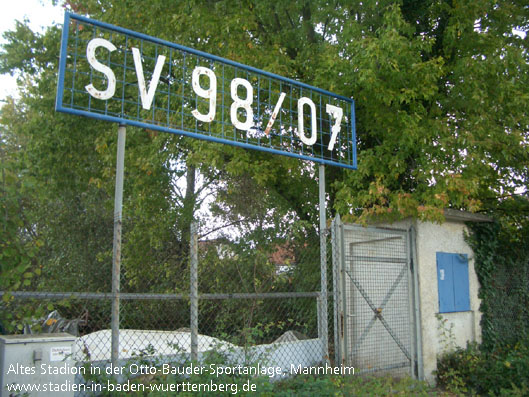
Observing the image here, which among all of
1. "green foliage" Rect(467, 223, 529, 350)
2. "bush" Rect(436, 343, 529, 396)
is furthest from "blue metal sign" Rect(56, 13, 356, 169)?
"bush" Rect(436, 343, 529, 396)

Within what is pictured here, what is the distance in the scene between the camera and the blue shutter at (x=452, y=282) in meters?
7.47

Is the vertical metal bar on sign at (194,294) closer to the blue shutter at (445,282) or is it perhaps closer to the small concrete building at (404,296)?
the small concrete building at (404,296)

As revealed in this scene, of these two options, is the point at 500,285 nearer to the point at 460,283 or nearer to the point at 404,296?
the point at 460,283

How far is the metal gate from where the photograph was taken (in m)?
6.70

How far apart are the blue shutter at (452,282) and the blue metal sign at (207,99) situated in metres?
2.26

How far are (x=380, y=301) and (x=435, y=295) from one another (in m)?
0.90

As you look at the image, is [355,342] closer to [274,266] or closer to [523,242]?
[274,266]

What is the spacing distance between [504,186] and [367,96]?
14.4 feet

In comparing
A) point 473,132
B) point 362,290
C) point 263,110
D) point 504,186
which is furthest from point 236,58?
point 504,186

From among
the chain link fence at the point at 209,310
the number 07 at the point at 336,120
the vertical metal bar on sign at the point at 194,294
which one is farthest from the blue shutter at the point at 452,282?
the vertical metal bar on sign at the point at 194,294

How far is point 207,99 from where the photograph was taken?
34.1 feet

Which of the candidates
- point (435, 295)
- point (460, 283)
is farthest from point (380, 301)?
point (460, 283)

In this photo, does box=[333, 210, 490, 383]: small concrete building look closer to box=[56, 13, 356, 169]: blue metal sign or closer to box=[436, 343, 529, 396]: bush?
box=[436, 343, 529, 396]: bush

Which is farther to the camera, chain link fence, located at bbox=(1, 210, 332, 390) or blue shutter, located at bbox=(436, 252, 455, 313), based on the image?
blue shutter, located at bbox=(436, 252, 455, 313)
